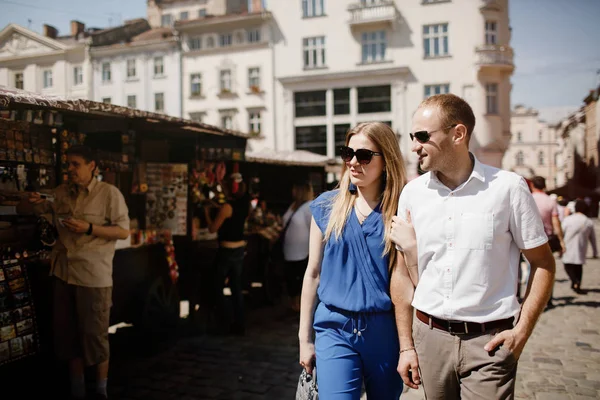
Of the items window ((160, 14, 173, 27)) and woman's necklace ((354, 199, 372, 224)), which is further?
window ((160, 14, 173, 27))

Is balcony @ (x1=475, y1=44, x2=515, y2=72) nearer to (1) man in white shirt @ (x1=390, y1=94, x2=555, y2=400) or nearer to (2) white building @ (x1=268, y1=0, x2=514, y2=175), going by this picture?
(2) white building @ (x1=268, y1=0, x2=514, y2=175)

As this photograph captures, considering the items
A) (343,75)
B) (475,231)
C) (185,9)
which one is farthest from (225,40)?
(475,231)

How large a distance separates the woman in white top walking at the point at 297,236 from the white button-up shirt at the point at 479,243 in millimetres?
5107

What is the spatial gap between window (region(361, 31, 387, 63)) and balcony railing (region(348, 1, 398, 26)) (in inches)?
35.4

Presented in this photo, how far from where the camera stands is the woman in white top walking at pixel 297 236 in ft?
25.0

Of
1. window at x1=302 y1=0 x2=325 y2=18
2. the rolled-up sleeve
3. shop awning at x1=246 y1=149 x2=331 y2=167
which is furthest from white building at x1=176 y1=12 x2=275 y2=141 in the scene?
the rolled-up sleeve

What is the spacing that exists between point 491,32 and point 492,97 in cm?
391

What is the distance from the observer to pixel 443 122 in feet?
7.89

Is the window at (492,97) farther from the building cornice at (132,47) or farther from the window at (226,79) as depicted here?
the building cornice at (132,47)

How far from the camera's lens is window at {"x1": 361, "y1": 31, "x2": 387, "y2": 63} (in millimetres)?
31462

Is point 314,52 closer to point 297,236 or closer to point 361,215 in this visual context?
point 297,236

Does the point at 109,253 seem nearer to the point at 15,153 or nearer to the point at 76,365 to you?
the point at 76,365

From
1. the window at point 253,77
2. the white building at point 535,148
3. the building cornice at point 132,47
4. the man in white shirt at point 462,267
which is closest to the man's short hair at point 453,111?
the man in white shirt at point 462,267

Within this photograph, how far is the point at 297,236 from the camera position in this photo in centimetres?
760
